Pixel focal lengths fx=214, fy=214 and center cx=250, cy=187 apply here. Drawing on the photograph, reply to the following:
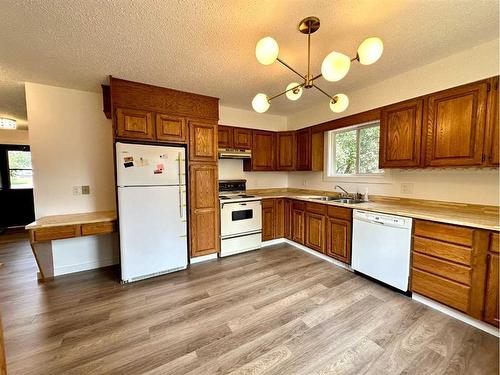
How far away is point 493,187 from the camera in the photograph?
2068mm

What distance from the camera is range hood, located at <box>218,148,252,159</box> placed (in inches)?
137

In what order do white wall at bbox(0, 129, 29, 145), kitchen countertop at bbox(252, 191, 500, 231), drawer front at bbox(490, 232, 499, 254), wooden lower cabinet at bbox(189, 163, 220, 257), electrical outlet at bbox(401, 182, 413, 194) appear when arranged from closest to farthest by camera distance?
drawer front at bbox(490, 232, 499, 254)
kitchen countertop at bbox(252, 191, 500, 231)
electrical outlet at bbox(401, 182, 413, 194)
wooden lower cabinet at bbox(189, 163, 220, 257)
white wall at bbox(0, 129, 29, 145)

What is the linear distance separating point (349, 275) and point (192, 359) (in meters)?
2.07

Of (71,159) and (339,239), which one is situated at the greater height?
(71,159)

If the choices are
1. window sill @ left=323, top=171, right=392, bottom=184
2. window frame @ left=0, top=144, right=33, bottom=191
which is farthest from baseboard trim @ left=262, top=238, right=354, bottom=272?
window frame @ left=0, top=144, right=33, bottom=191

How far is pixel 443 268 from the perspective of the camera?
1.95 meters

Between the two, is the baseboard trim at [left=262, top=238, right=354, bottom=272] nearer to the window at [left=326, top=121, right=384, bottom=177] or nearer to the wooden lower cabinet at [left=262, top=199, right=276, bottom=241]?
the wooden lower cabinet at [left=262, top=199, right=276, bottom=241]

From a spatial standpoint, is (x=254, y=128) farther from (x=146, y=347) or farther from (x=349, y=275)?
(x=146, y=347)

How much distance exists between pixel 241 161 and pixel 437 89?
286 cm

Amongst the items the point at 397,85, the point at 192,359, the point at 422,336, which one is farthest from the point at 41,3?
the point at 422,336

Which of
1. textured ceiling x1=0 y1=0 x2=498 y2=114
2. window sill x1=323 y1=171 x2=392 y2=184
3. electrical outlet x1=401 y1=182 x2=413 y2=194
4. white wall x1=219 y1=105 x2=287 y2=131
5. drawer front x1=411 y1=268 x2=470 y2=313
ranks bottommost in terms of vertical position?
drawer front x1=411 y1=268 x2=470 y2=313

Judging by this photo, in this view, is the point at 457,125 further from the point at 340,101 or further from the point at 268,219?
the point at 268,219

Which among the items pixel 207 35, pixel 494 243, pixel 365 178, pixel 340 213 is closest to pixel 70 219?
pixel 207 35

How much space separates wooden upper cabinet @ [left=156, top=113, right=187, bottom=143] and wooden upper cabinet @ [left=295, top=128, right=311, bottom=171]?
6.99ft
